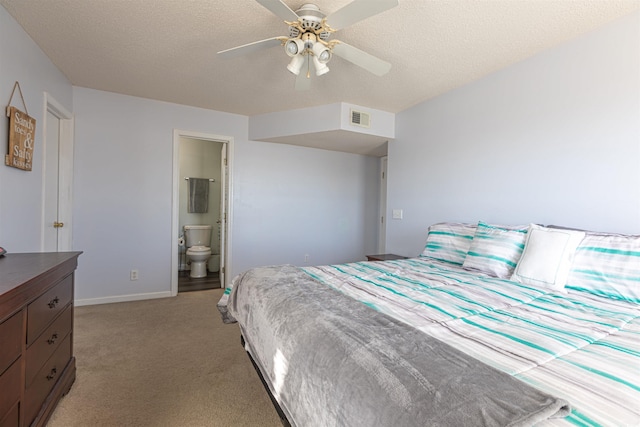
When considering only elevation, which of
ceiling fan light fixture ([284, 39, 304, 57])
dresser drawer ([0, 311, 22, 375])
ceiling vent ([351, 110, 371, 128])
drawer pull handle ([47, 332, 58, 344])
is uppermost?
ceiling vent ([351, 110, 371, 128])

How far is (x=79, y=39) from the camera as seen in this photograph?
2186 mm

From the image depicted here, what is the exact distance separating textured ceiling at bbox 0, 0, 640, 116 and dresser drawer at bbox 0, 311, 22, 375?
1834 mm

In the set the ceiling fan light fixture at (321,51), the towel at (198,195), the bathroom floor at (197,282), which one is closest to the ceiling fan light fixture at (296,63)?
the ceiling fan light fixture at (321,51)

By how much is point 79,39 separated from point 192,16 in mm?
1028

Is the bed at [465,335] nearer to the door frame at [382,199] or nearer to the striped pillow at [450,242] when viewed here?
the striped pillow at [450,242]

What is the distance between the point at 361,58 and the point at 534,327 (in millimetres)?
1814

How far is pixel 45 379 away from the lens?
1.39 m

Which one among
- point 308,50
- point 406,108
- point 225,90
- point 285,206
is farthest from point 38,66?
point 406,108

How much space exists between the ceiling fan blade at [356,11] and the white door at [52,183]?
9.36 ft

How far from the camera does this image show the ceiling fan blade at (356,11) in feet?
4.74

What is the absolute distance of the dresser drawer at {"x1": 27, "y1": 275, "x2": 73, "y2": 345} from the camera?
120 centimetres

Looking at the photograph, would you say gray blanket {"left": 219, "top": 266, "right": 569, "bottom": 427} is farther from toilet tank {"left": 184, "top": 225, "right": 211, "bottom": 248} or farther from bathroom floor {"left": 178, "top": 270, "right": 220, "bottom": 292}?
toilet tank {"left": 184, "top": 225, "right": 211, "bottom": 248}

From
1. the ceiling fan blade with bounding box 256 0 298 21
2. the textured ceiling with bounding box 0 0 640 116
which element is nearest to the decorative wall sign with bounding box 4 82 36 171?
the textured ceiling with bounding box 0 0 640 116

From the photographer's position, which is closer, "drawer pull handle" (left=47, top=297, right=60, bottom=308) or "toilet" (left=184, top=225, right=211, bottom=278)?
"drawer pull handle" (left=47, top=297, right=60, bottom=308)
